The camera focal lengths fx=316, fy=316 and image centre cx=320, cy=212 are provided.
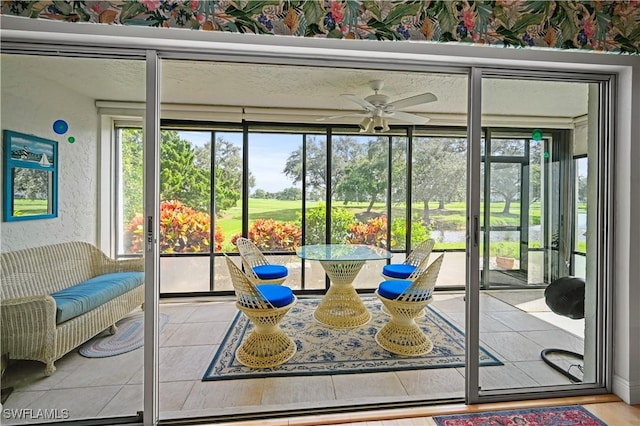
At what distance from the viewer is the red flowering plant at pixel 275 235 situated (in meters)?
4.54

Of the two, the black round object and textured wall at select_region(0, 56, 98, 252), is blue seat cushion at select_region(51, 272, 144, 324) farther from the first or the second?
the black round object

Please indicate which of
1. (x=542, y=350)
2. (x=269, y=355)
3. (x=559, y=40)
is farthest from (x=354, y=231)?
(x=559, y=40)

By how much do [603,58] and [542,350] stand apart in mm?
2038

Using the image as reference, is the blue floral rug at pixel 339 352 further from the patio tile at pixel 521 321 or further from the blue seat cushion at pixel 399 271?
the blue seat cushion at pixel 399 271

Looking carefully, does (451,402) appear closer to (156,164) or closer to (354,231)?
(156,164)

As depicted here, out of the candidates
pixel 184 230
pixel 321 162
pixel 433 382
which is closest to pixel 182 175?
pixel 184 230

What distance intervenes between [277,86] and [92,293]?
8.48 feet

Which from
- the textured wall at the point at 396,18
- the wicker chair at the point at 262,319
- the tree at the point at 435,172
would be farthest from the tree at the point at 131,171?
the tree at the point at 435,172

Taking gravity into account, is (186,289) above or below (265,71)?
below

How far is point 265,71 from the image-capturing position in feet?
10.0

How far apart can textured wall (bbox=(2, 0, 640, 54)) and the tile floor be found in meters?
1.70

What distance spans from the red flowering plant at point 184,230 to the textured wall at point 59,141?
2.39 meters

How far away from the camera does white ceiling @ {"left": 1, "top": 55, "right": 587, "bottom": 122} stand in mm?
1840

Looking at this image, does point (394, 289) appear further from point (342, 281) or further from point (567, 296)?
point (567, 296)
